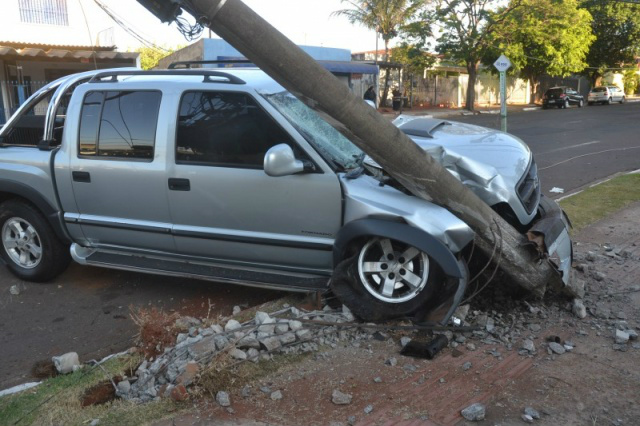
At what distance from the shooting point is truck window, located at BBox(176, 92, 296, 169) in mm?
4793

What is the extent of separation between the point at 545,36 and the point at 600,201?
3161 cm

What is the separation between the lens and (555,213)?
505 centimetres

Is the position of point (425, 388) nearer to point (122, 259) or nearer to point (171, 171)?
point (171, 171)

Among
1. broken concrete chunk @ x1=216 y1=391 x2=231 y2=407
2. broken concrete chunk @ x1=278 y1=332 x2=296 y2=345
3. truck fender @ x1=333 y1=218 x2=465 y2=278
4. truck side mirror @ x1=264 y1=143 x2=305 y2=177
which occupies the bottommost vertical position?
broken concrete chunk @ x1=216 y1=391 x2=231 y2=407

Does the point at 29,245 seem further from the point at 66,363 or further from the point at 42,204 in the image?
the point at 66,363

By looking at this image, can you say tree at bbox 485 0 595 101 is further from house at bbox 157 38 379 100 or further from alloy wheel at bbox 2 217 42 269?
alloy wheel at bbox 2 217 42 269

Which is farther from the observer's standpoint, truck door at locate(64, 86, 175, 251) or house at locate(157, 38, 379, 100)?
house at locate(157, 38, 379, 100)

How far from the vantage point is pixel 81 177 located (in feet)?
17.9

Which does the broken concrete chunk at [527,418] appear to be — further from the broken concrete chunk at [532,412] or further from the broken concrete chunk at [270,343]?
the broken concrete chunk at [270,343]

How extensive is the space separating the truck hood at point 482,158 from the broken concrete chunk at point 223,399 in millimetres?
2088

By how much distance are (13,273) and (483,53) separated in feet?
113

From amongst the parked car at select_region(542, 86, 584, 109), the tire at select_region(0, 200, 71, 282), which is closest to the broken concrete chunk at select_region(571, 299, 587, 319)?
the tire at select_region(0, 200, 71, 282)

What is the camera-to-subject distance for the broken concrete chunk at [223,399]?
349 centimetres

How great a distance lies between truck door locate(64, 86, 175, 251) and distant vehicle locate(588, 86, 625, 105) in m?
47.5
